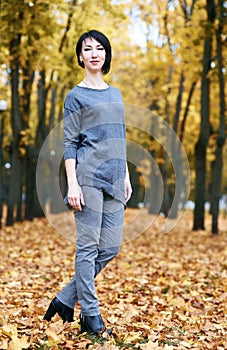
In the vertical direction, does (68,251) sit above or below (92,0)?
below

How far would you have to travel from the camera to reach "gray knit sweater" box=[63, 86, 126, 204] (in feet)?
14.5

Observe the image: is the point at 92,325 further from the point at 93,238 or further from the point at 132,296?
the point at 132,296

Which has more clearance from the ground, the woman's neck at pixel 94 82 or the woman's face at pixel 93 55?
the woman's face at pixel 93 55

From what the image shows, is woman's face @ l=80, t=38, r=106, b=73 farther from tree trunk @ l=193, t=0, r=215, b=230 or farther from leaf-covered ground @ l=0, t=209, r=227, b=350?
tree trunk @ l=193, t=0, r=215, b=230

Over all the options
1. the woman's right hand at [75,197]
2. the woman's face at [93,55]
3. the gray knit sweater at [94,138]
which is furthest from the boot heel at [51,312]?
the woman's face at [93,55]

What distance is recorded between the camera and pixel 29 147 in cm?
1917

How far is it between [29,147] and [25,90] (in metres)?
2.25

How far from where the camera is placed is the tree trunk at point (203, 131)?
1472cm

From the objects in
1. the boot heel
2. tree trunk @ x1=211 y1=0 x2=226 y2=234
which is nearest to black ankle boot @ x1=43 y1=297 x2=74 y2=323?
the boot heel

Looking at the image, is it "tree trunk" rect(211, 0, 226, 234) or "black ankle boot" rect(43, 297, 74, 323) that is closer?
"black ankle boot" rect(43, 297, 74, 323)

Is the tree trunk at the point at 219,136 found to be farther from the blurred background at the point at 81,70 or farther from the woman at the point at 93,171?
the woman at the point at 93,171

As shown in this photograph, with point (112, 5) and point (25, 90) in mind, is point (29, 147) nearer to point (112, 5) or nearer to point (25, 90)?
point (25, 90)

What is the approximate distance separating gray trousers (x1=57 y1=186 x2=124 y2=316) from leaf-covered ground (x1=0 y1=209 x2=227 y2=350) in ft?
1.10

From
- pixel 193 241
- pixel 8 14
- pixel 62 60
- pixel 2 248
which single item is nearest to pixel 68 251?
pixel 2 248
